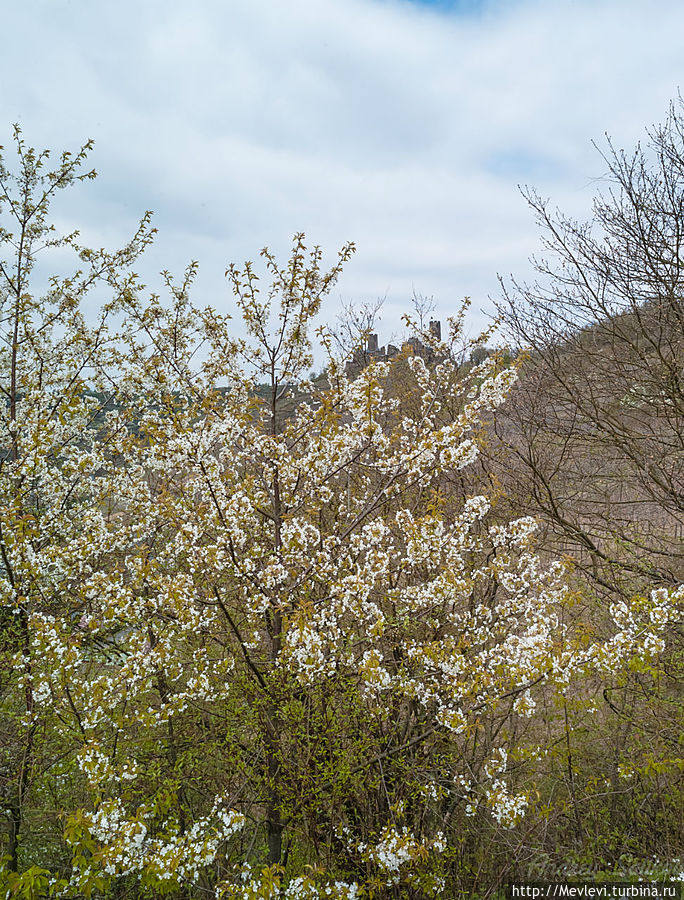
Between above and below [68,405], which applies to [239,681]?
below

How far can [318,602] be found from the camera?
142 inches

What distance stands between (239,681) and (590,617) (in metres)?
4.31

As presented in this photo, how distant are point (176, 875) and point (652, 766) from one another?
3.04 m

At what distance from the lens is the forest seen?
10.4ft

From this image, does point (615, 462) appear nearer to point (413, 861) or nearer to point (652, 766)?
point (652, 766)

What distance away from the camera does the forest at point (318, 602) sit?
3.18 meters

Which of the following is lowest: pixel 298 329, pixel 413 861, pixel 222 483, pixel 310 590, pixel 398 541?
pixel 413 861

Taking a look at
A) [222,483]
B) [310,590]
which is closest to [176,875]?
[310,590]

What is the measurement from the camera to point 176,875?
266 centimetres

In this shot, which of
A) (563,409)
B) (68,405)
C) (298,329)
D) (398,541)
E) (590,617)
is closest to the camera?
(68,405)

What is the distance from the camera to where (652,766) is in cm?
358

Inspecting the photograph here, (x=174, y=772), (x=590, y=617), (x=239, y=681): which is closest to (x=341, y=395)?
(x=239, y=681)

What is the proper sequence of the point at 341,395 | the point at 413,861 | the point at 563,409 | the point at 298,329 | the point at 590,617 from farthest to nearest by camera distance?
1. the point at 590,617
2. the point at 563,409
3. the point at 298,329
4. the point at 341,395
5. the point at 413,861

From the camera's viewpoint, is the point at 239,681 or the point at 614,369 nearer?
the point at 239,681
